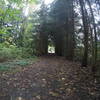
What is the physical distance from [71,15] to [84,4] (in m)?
3.98

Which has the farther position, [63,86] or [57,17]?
[57,17]

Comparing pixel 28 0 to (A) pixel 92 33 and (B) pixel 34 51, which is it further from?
(B) pixel 34 51

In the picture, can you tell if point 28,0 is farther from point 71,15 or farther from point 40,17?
point 40,17

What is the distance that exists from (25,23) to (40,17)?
4.63 m

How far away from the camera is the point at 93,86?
4160 millimetres

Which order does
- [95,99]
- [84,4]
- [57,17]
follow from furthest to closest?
[57,17]
[84,4]
[95,99]

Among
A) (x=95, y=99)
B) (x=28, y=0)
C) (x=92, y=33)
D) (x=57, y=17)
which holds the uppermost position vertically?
(x=57, y=17)

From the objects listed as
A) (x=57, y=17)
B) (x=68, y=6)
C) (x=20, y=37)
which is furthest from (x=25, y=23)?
(x=68, y=6)

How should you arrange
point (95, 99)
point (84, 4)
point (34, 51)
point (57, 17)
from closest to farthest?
1. point (95, 99)
2. point (84, 4)
3. point (57, 17)
4. point (34, 51)

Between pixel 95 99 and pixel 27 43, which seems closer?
pixel 95 99

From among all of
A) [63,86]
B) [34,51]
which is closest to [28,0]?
[63,86]

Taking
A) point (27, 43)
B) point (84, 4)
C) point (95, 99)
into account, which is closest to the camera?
point (95, 99)

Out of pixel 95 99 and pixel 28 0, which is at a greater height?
pixel 28 0

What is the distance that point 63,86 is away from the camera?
4.16 meters
